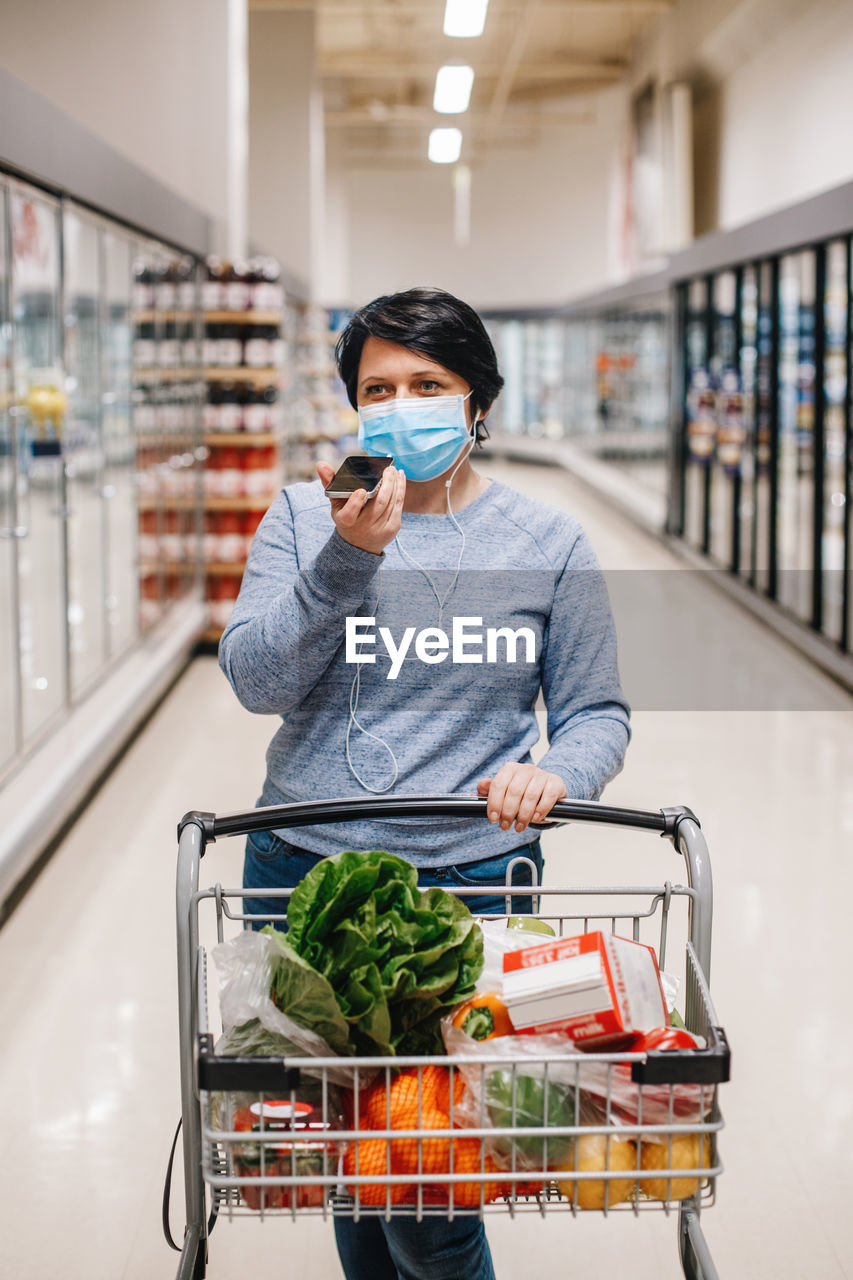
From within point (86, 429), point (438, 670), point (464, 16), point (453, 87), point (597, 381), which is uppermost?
point (453, 87)

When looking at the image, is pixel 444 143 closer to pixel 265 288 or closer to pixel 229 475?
pixel 265 288

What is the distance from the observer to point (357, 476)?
57.6 inches

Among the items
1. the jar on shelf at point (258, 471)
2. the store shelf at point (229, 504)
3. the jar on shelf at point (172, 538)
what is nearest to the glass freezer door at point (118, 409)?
the jar on shelf at point (172, 538)

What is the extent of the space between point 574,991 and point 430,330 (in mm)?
853

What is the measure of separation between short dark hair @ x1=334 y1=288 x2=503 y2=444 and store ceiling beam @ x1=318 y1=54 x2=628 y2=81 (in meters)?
21.1

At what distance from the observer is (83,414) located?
694 cm

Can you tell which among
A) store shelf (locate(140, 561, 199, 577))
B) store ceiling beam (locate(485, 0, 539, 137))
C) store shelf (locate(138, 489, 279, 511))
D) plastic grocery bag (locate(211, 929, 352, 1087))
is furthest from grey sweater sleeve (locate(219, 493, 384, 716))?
store ceiling beam (locate(485, 0, 539, 137))

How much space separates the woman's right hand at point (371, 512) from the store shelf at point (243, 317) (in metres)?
7.23

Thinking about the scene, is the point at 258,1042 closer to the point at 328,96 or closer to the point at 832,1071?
the point at 832,1071

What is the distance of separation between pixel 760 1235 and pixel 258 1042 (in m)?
1.73

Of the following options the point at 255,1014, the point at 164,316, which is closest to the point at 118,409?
the point at 164,316

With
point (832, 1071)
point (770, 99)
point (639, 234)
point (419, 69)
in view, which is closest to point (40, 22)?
point (770, 99)

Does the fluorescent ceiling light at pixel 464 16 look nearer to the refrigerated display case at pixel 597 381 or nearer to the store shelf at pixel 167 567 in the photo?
the refrigerated display case at pixel 597 381

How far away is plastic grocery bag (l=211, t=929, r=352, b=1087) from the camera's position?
1.29 meters
